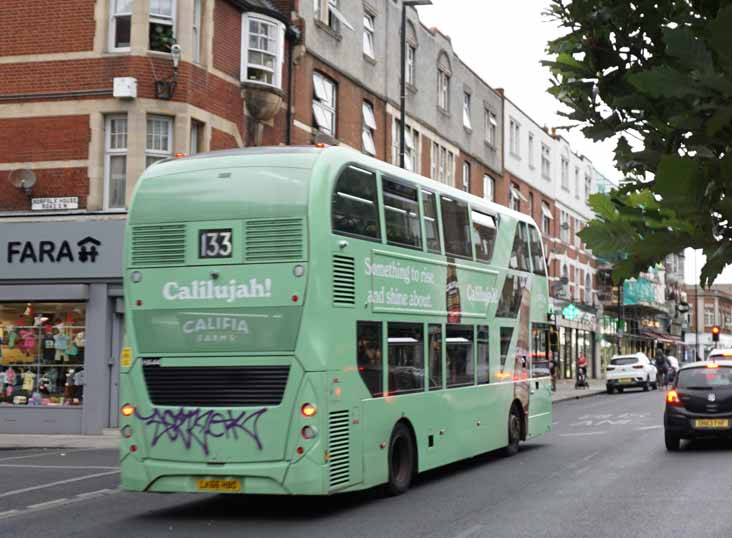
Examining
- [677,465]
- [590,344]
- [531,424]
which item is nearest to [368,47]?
[531,424]

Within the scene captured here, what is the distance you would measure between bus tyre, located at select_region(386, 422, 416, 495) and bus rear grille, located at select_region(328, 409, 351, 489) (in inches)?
52.4

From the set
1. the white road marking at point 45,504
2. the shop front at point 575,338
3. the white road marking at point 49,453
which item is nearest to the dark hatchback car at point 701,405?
the white road marking at point 45,504

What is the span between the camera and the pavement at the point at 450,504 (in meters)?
10.0

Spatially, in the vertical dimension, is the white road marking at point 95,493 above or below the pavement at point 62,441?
below

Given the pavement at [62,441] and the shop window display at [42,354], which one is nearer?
the pavement at [62,441]

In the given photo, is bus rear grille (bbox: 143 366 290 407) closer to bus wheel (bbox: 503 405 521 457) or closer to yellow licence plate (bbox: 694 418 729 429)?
bus wheel (bbox: 503 405 521 457)

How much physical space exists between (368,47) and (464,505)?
2335cm

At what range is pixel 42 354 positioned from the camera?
2303 centimetres

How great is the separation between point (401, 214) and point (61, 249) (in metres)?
12.1

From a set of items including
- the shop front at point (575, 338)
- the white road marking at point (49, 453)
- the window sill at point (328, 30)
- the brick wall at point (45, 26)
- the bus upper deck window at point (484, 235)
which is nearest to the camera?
the bus upper deck window at point (484, 235)

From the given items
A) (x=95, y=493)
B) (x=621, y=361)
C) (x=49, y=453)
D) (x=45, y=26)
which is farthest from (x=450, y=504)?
(x=621, y=361)

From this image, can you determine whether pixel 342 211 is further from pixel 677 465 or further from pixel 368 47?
pixel 368 47

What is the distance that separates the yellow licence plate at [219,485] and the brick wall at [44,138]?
13.7 meters

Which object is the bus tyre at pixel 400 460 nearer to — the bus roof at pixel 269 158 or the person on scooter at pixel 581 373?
the bus roof at pixel 269 158
